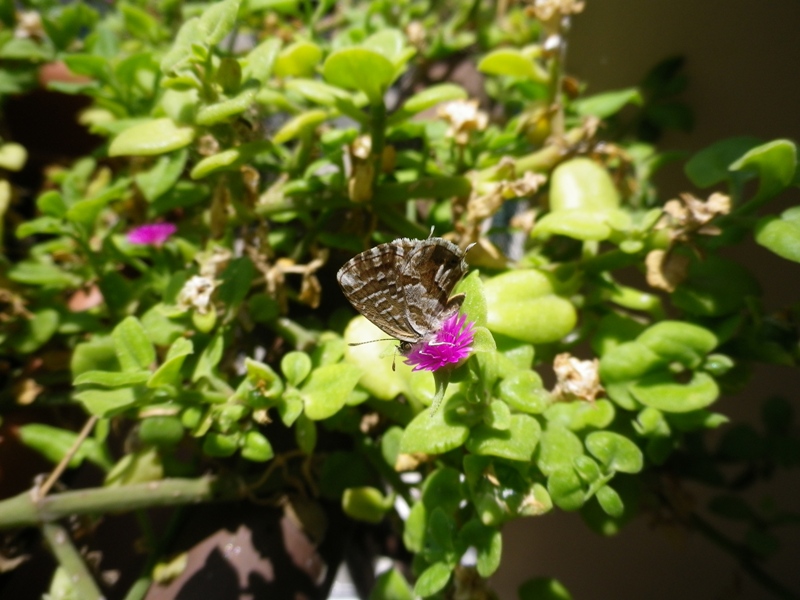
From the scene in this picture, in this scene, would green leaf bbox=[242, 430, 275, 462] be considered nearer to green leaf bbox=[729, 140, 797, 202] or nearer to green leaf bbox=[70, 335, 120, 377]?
green leaf bbox=[70, 335, 120, 377]

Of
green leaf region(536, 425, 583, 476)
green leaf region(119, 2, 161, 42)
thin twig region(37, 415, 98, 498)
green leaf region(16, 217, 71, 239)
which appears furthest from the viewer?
green leaf region(119, 2, 161, 42)

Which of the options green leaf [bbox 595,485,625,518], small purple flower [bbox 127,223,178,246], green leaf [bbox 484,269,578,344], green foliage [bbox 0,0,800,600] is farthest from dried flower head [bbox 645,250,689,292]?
small purple flower [bbox 127,223,178,246]

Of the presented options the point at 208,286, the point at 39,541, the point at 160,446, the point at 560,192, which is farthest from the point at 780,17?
the point at 39,541

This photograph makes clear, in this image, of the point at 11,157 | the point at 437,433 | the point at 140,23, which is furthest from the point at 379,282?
the point at 140,23

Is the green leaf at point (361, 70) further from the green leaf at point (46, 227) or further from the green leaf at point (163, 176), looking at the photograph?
the green leaf at point (46, 227)

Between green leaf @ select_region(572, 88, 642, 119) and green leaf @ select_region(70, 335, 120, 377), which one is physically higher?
green leaf @ select_region(572, 88, 642, 119)

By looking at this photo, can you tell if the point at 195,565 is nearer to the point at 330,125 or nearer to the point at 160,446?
the point at 160,446

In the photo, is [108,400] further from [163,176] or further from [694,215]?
[694,215]

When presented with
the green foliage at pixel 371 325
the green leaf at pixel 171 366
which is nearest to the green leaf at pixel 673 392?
the green foliage at pixel 371 325
